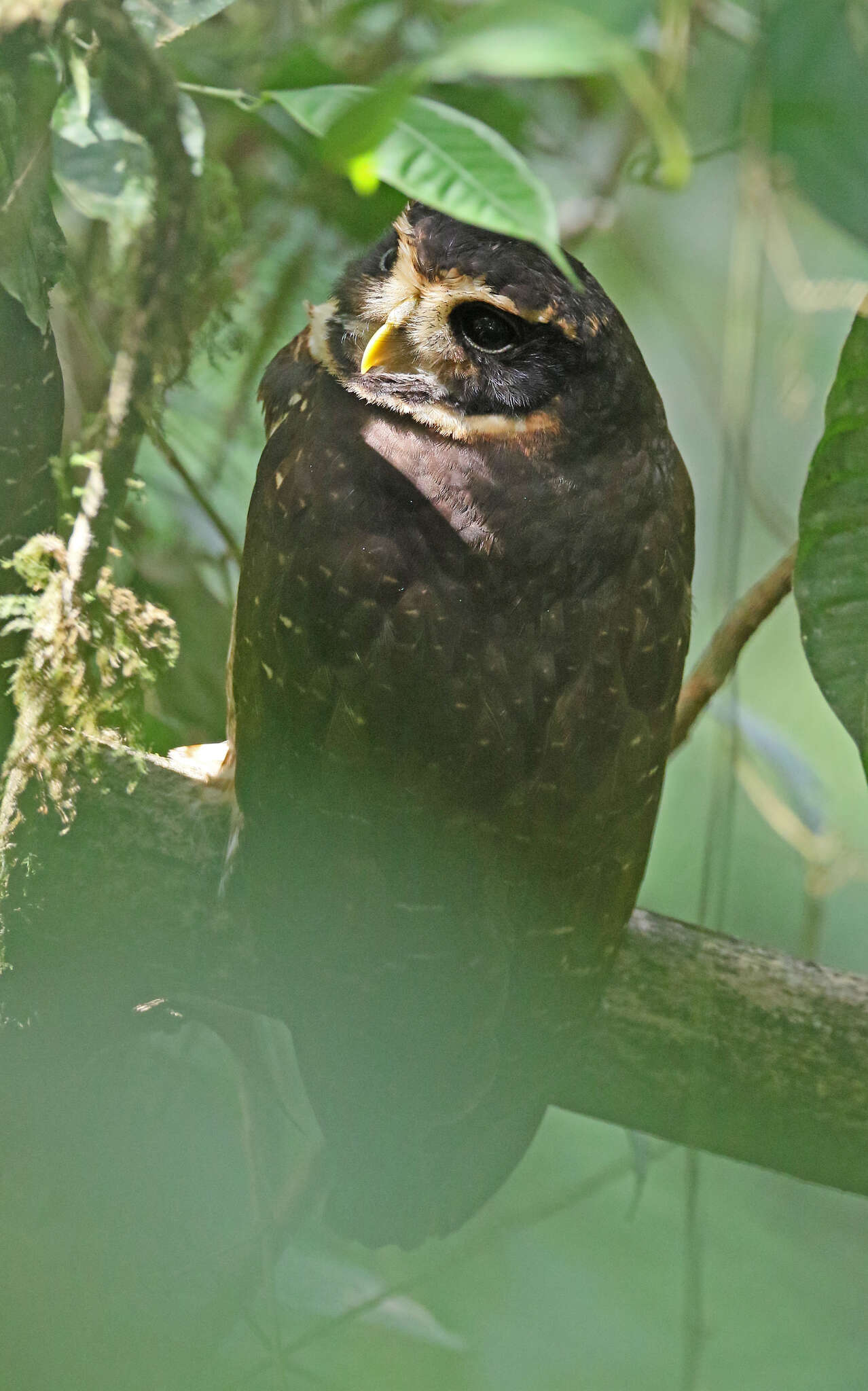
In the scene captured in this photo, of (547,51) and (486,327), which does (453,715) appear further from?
(547,51)

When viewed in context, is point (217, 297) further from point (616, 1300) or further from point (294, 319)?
Answer: point (616, 1300)

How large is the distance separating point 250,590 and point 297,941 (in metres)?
0.33

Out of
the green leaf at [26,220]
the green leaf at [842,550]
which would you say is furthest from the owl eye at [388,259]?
the green leaf at [842,550]

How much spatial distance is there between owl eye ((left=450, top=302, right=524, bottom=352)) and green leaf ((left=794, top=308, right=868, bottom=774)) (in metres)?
0.29

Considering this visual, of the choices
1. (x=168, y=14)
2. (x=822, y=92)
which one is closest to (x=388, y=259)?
(x=168, y=14)

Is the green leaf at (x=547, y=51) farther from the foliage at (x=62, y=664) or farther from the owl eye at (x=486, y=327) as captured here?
the foliage at (x=62, y=664)

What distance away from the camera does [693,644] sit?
69.3 inches

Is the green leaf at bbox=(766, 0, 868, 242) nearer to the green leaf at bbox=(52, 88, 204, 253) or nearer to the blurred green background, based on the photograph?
the blurred green background

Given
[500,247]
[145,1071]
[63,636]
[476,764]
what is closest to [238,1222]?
[145,1071]

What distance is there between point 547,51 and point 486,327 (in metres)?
0.48

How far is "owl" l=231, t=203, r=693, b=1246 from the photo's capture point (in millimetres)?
1009

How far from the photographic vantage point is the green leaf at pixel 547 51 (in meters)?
0.57

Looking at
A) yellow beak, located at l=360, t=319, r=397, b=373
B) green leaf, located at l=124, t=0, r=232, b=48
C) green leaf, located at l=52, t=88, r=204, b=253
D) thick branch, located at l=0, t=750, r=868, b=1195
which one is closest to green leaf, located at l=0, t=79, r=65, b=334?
green leaf, located at l=52, t=88, r=204, b=253

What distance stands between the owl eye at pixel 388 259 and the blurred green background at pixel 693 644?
0.19m
